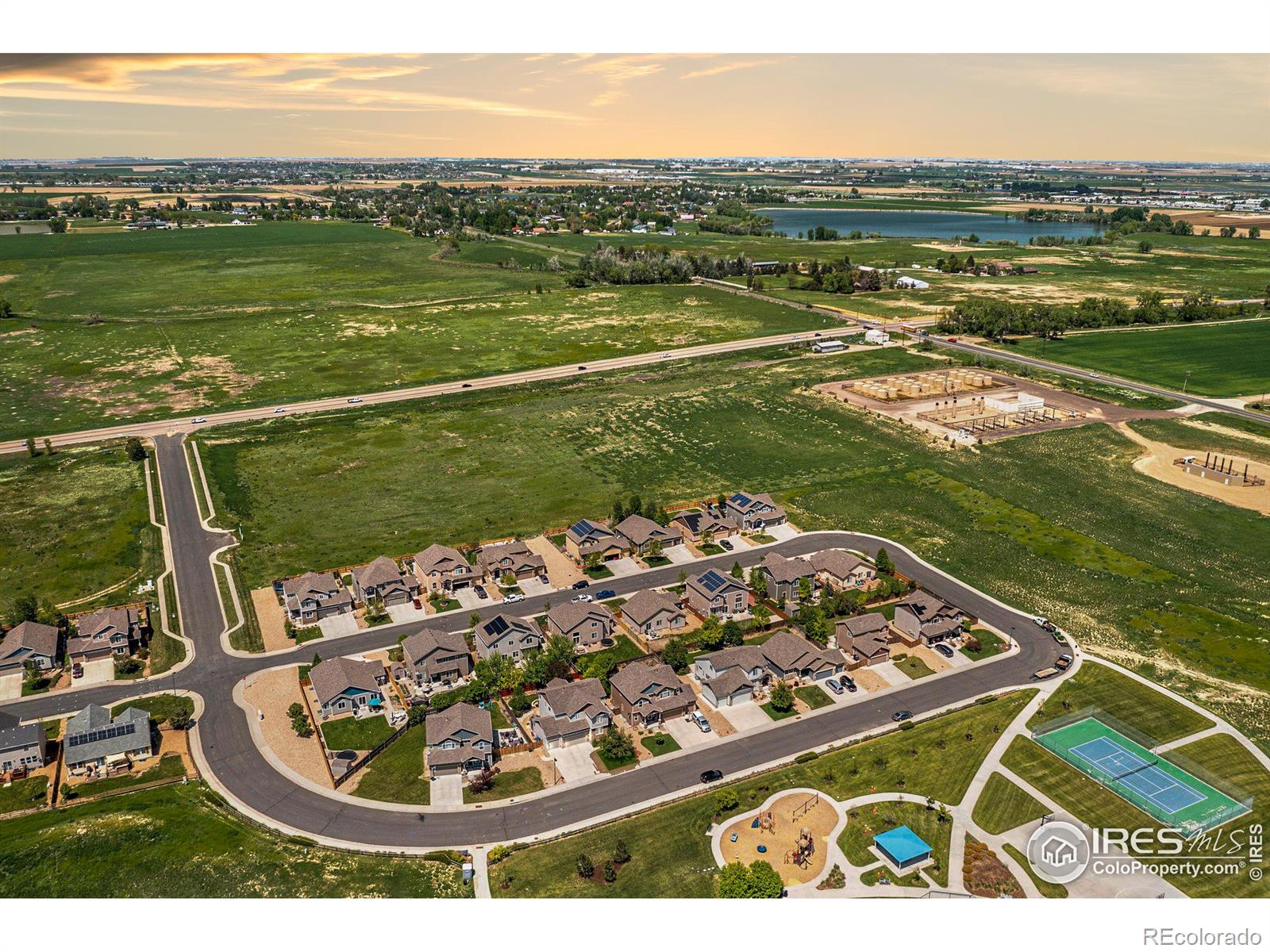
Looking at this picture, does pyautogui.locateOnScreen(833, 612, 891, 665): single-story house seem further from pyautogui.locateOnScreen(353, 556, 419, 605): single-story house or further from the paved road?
the paved road

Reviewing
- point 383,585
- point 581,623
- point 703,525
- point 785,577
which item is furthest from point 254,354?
point 785,577

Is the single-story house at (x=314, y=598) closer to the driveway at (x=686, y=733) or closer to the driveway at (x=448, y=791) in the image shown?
the driveway at (x=448, y=791)

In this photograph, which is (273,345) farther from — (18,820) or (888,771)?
(888,771)

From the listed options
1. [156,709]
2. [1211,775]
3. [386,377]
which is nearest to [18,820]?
[156,709]

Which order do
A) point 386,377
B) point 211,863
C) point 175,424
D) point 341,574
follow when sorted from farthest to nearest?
point 386,377 → point 175,424 → point 341,574 → point 211,863

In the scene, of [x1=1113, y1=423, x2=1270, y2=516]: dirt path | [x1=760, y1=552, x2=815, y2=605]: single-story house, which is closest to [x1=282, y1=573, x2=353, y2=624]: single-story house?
[x1=760, y1=552, x2=815, y2=605]: single-story house

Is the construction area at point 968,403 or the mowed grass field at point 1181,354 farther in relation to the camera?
the mowed grass field at point 1181,354

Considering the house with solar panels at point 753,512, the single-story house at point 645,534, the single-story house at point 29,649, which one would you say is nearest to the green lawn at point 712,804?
the single-story house at point 645,534
